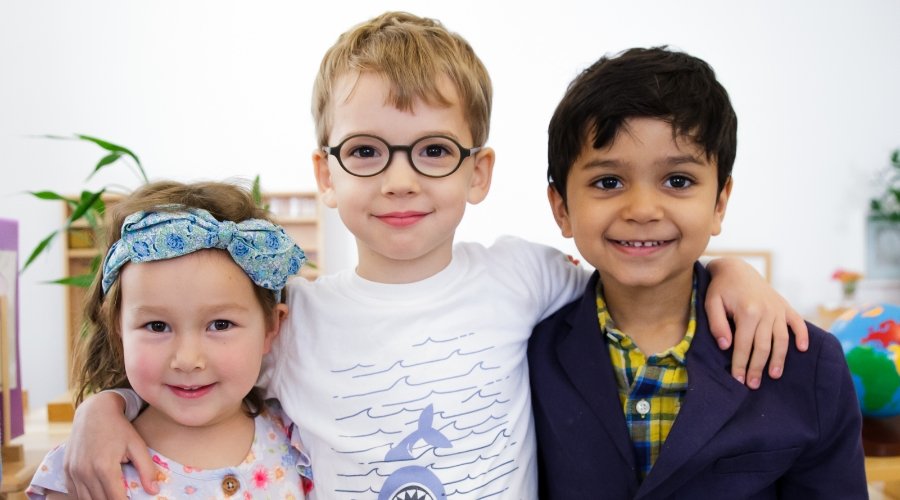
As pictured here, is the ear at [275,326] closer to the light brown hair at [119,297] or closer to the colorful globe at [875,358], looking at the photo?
the light brown hair at [119,297]

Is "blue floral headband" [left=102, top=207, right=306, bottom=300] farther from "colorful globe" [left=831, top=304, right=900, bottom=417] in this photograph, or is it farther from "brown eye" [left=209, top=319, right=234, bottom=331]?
"colorful globe" [left=831, top=304, right=900, bottom=417]

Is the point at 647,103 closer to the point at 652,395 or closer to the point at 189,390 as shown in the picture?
the point at 652,395

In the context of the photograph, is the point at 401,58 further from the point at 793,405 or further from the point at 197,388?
the point at 793,405

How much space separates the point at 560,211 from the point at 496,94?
4497mm

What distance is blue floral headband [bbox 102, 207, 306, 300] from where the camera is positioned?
1103 millimetres

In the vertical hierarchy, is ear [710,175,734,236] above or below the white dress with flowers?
above

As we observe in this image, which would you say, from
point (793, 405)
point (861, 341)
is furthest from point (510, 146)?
point (793, 405)

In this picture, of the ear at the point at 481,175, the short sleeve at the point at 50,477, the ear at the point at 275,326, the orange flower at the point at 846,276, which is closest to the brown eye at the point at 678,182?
the ear at the point at 481,175

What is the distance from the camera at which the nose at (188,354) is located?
108cm

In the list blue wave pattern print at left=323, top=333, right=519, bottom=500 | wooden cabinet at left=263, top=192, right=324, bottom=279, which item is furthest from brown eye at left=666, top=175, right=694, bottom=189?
wooden cabinet at left=263, top=192, right=324, bottom=279

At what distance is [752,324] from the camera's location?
3.94 ft

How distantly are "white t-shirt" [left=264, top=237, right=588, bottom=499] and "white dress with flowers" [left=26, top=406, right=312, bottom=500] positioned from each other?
0.13ft

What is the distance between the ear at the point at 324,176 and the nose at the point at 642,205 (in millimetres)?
543

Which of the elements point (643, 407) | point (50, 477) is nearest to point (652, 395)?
point (643, 407)
